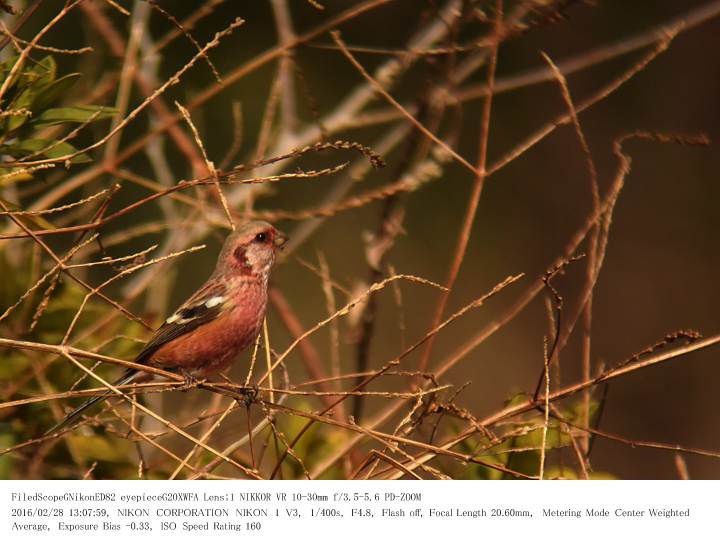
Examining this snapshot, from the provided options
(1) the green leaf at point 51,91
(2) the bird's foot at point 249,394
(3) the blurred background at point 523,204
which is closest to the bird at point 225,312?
(2) the bird's foot at point 249,394

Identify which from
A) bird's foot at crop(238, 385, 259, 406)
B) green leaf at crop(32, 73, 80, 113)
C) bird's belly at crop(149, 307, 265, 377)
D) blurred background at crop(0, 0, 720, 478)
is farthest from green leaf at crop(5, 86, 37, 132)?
blurred background at crop(0, 0, 720, 478)

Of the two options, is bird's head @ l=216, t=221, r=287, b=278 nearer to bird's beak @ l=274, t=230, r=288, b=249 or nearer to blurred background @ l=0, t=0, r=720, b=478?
bird's beak @ l=274, t=230, r=288, b=249

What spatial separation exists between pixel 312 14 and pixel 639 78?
11.4ft

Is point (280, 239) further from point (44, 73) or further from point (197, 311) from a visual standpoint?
point (44, 73)

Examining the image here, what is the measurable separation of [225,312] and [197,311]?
0.54ft

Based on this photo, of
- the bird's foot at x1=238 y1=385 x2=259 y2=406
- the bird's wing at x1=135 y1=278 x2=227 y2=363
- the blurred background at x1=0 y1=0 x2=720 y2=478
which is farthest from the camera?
the blurred background at x1=0 y1=0 x2=720 y2=478

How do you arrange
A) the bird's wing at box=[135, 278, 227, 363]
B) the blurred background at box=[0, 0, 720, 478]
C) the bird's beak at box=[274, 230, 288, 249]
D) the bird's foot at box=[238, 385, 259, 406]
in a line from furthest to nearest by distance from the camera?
1. the blurred background at box=[0, 0, 720, 478]
2. the bird's beak at box=[274, 230, 288, 249]
3. the bird's wing at box=[135, 278, 227, 363]
4. the bird's foot at box=[238, 385, 259, 406]

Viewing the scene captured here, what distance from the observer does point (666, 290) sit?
9.27 metres

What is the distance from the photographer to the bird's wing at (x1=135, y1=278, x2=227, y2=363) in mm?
4404

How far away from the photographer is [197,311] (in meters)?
4.66

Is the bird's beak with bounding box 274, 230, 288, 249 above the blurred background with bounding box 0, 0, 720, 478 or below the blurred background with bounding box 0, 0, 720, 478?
below

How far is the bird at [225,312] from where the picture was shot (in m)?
4.45

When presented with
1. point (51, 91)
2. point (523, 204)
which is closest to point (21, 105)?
point (51, 91)

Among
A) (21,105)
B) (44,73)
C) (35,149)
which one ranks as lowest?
(35,149)
